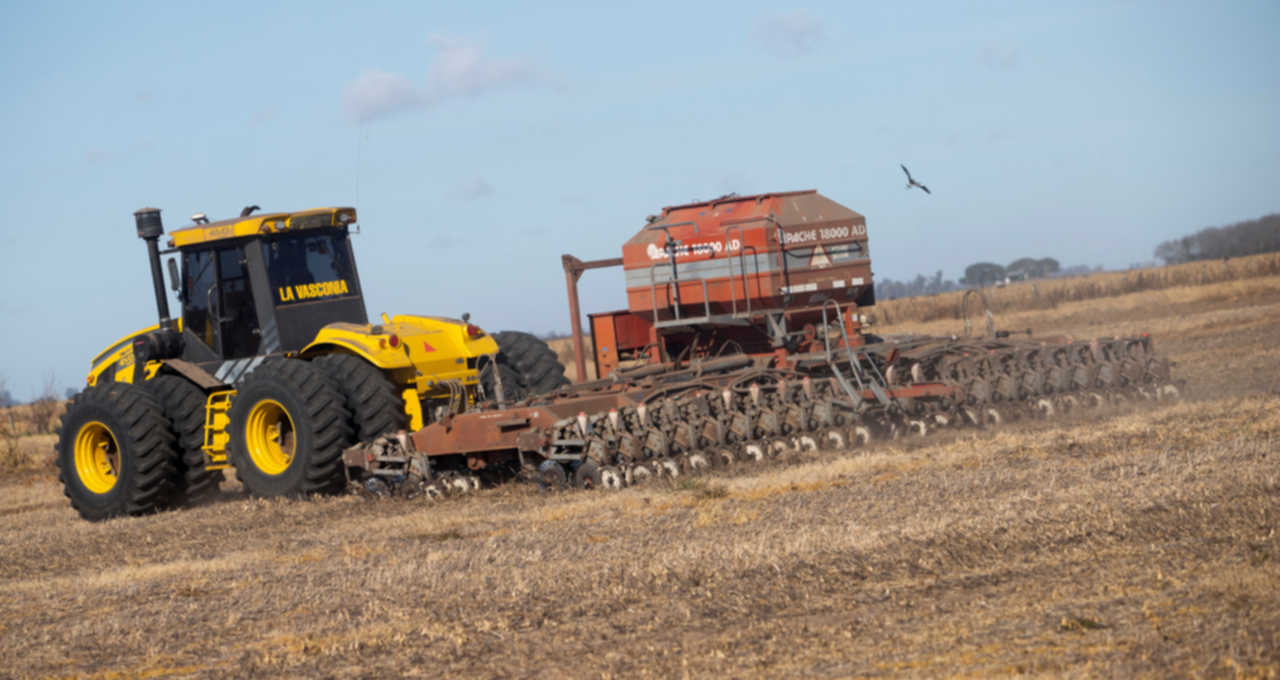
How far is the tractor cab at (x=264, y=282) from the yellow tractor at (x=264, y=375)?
0.02 m

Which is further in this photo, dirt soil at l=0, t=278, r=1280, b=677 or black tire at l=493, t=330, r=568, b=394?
black tire at l=493, t=330, r=568, b=394

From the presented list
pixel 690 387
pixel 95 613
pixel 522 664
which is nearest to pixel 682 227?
pixel 690 387

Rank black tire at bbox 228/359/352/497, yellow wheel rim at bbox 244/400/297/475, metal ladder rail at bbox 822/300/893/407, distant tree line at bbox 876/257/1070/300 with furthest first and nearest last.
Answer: distant tree line at bbox 876/257/1070/300, yellow wheel rim at bbox 244/400/297/475, metal ladder rail at bbox 822/300/893/407, black tire at bbox 228/359/352/497

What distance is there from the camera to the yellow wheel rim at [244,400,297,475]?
13.7 m

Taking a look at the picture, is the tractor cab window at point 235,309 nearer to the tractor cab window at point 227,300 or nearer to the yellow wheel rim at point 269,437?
the tractor cab window at point 227,300

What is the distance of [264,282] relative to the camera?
1456cm

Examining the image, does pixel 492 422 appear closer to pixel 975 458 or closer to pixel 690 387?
pixel 690 387

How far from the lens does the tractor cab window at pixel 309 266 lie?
14711 mm

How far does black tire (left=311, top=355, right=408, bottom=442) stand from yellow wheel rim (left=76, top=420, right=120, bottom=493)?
3.11 meters

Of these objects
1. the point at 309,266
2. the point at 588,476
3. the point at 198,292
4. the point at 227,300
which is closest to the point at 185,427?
the point at 227,300

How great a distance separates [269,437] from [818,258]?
6491mm

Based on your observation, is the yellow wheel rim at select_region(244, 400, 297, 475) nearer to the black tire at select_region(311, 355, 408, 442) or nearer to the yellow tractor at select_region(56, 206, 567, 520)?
the yellow tractor at select_region(56, 206, 567, 520)

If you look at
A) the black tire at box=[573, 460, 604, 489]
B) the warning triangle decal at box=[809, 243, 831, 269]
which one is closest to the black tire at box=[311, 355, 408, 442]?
the black tire at box=[573, 460, 604, 489]

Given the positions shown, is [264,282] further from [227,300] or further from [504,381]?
[504,381]
